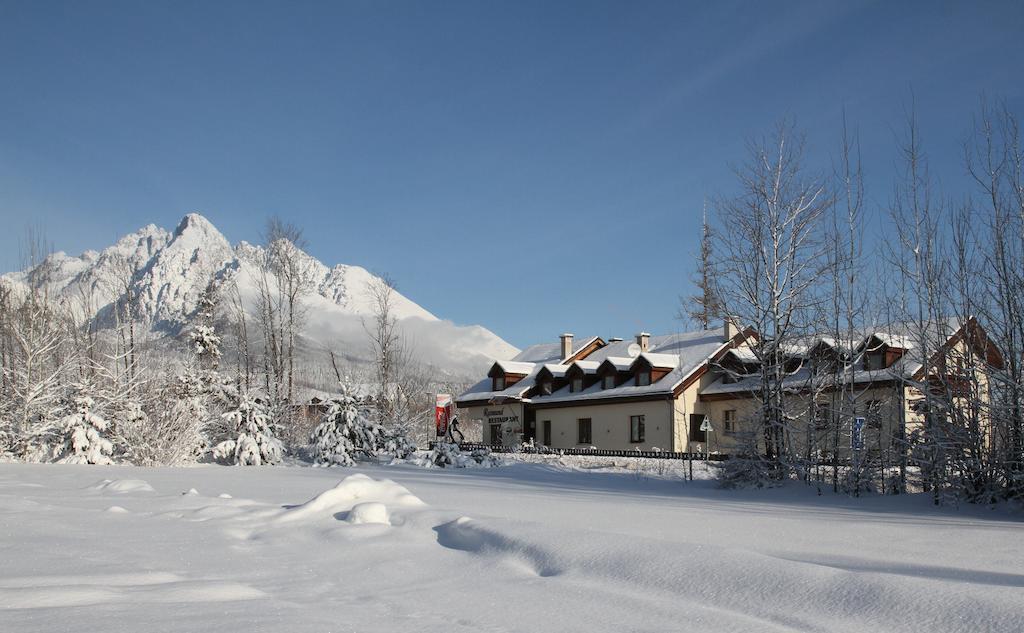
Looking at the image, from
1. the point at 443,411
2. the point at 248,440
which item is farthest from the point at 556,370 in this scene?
the point at 248,440

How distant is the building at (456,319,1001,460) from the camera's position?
12953 millimetres

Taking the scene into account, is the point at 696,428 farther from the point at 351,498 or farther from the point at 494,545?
the point at 494,545

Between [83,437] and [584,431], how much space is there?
24.2m

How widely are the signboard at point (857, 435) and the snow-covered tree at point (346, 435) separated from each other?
14.4m

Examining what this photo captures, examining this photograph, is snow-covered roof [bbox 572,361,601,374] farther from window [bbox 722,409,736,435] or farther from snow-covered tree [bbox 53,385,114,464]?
snow-covered tree [bbox 53,385,114,464]

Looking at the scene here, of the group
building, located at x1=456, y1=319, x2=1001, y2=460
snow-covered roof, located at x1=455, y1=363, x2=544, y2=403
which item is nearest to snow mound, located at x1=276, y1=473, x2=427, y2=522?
building, located at x1=456, y1=319, x2=1001, y2=460

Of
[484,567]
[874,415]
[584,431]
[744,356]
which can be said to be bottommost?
[584,431]

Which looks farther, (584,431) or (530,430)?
(530,430)

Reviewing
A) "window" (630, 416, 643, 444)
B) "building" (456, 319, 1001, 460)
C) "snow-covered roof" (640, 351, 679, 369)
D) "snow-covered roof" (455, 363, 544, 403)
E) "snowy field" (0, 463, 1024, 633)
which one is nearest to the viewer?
"snowy field" (0, 463, 1024, 633)

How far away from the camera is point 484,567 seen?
19.4ft

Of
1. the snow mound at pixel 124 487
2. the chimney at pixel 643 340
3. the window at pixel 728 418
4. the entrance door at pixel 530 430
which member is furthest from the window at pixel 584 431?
the snow mound at pixel 124 487

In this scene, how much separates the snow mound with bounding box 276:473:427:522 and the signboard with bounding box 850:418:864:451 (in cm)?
835

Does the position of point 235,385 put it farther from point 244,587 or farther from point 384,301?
point 244,587

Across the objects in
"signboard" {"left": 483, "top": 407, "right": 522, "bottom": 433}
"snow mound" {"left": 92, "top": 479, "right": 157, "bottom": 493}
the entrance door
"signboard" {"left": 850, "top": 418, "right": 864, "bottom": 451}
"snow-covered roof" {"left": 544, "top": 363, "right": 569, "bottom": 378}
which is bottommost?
the entrance door
